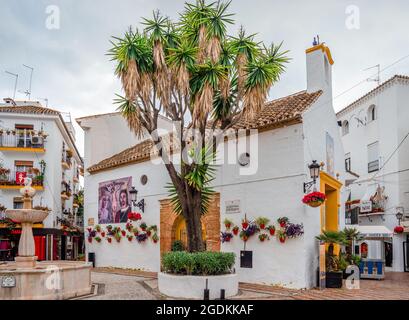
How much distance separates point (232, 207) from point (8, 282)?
24.3 ft

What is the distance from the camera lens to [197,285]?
1137cm

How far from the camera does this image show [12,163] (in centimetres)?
2758

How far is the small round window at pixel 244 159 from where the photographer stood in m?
14.9

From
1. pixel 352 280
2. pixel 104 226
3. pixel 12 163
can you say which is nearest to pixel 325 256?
pixel 352 280

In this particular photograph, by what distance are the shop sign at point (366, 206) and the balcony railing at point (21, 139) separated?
65.6 feet

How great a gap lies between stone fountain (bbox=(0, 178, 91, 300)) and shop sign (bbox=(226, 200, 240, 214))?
5.14m

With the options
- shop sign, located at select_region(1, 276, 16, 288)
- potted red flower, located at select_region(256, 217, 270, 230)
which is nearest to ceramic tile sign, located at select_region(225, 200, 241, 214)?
potted red flower, located at select_region(256, 217, 270, 230)

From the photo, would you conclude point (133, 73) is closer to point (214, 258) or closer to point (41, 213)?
point (41, 213)

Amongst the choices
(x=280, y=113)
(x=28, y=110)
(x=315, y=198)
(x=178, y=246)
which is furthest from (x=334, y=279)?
(x=28, y=110)

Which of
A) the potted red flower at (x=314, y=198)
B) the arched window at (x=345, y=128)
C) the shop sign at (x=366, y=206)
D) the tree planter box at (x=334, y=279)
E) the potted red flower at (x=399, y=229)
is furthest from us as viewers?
the arched window at (x=345, y=128)

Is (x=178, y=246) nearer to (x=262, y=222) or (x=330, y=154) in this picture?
(x=262, y=222)

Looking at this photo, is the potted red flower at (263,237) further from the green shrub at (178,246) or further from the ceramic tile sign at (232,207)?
the green shrub at (178,246)

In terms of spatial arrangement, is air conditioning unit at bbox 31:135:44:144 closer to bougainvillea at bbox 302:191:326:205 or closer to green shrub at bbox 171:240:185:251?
green shrub at bbox 171:240:185:251

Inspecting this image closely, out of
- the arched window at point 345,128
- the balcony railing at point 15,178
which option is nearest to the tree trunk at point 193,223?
the balcony railing at point 15,178
